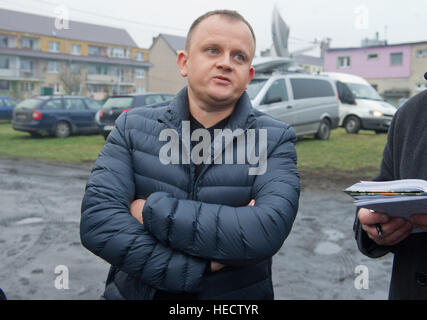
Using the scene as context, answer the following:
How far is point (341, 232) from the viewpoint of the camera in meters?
5.23

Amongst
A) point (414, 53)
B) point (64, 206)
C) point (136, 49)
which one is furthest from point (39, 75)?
point (64, 206)

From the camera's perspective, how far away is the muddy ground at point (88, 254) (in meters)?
3.66

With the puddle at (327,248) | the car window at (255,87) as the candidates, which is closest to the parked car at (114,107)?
the car window at (255,87)

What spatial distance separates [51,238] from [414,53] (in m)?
46.2

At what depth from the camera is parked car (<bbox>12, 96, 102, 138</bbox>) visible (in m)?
14.9

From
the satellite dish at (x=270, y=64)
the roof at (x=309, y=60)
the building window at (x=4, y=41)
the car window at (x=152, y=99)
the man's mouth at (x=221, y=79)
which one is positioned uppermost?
the roof at (x=309, y=60)

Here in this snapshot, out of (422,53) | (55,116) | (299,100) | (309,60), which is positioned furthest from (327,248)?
(309,60)

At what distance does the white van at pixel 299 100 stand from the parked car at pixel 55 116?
7.02 metres

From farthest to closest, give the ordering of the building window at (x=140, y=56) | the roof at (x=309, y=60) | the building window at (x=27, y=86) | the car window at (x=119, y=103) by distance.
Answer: the roof at (x=309, y=60), the building window at (x=140, y=56), the building window at (x=27, y=86), the car window at (x=119, y=103)

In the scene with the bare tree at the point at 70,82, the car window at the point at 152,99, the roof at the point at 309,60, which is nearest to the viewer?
the car window at the point at 152,99

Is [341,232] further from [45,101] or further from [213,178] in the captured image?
[45,101]

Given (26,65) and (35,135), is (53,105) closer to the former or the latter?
(35,135)

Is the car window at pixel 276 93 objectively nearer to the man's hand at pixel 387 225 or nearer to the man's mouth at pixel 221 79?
the man's mouth at pixel 221 79

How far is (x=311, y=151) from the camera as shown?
11.9 m
